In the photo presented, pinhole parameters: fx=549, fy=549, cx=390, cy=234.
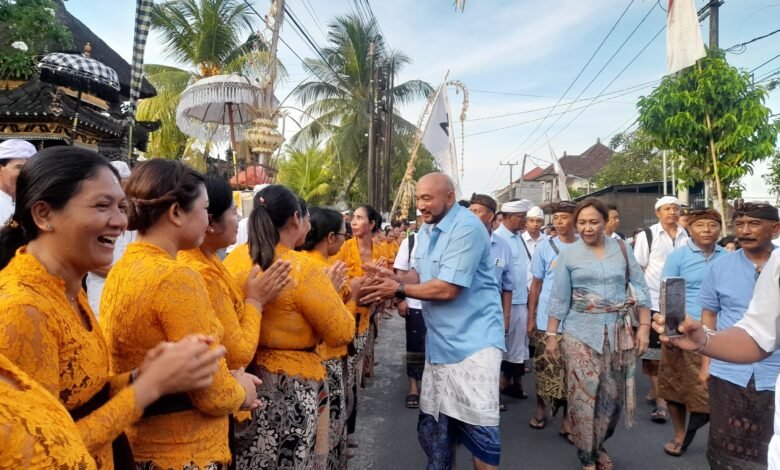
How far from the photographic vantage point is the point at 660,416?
5168 millimetres

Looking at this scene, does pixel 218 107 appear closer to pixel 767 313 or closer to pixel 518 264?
pixel 518 264

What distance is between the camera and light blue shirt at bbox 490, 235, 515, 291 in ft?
17.6

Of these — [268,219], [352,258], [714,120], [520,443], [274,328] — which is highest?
[714,120]

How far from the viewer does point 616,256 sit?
4.08 m

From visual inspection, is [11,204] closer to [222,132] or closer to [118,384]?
[118,384]

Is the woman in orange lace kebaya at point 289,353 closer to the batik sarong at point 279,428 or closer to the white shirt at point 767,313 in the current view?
the batik sarong at point 279,428

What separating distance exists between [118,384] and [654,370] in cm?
548

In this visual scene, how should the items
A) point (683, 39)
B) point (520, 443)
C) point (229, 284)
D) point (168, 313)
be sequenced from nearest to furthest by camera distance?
point (168, 313)
point (229, 284)
point (520, 443)
point (683, 39)

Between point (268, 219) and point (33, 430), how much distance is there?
1.71m

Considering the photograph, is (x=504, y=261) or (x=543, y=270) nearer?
(x=504, y=261)

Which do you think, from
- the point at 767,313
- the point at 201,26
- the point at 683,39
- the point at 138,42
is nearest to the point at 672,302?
the point at 767,313

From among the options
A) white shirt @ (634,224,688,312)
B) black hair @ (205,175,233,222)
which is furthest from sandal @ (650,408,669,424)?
black hair @ (205,175,233,222)

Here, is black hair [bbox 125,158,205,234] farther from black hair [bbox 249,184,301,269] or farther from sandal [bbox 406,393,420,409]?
sandal [bbox 406,393,420,409]

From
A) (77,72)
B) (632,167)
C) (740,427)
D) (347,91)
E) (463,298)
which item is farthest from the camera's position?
(632,167)
